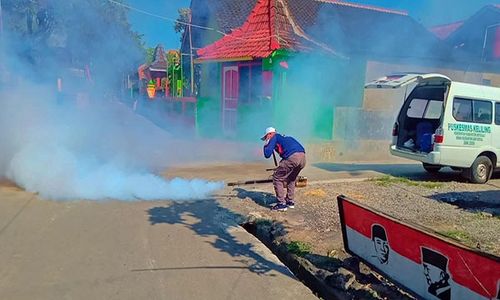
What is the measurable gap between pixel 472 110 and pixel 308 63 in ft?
12.9

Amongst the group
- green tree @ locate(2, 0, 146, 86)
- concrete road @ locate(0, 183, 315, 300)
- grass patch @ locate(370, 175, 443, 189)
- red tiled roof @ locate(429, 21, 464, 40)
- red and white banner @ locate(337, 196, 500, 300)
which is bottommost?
concrete road @ locate(0, 183, 315, 300)

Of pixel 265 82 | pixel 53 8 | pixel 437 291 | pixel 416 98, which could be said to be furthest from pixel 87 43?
pixel 437 291

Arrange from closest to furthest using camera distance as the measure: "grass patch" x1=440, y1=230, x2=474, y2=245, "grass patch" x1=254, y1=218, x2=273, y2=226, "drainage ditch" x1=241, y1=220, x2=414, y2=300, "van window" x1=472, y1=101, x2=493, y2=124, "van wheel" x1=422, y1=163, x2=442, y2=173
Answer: "drainage ditch" x1=241, y1=220, x2=414, y2=300
"grass patch" x1=440, y1=230, x2=474, y2=245
"grass patch" x1=254, y1=218, x2=273, y2=226
"van window" x1=472, y1=101, x2=493, y2=124
"van wheel" x1=422, y1=163, x2=442, y2=173

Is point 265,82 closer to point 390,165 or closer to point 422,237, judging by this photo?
point 390,165

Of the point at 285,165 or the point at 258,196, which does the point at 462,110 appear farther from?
the point at 258,196

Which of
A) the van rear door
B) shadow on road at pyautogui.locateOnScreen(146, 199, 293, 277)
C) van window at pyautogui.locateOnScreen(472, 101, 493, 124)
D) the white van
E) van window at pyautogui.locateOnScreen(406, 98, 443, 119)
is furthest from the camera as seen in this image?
van window at pyautogui.locateOnScreen(406, 98, 443, 119)

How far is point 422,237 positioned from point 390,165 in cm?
764

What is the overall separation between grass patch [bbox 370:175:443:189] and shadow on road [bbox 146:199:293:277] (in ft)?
11.8

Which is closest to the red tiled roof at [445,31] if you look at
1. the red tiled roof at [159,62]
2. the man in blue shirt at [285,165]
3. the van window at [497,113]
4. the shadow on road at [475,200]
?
the van window at [497,113]

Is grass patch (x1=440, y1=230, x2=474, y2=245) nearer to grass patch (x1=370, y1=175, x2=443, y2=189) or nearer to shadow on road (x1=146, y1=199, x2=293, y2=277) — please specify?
shadow on road (x1=146, y1=199, x2=293, y2=277)

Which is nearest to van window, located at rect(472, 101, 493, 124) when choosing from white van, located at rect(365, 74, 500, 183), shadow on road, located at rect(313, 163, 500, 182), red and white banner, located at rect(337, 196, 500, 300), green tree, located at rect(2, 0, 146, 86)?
white van, located at rect(365, 74, 500, 183)

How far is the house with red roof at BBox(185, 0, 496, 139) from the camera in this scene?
9992mm

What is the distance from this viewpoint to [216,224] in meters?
5.03

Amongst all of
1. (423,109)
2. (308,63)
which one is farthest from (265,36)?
(423,109)
